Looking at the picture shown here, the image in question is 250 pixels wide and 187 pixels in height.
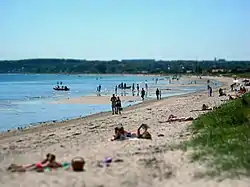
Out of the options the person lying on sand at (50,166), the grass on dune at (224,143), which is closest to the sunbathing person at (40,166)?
the person lying on sand at (50,166)

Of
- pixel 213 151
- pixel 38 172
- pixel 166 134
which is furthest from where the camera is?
pixel 166 134

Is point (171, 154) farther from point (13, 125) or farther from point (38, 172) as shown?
point (13, 125)

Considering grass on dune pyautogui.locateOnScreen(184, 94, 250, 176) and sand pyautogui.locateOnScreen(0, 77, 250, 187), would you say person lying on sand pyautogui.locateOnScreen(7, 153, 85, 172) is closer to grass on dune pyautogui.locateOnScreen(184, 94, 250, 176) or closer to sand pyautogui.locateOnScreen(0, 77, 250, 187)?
sand pyautogui.locateOnScreen(0, 77, 250, 187)

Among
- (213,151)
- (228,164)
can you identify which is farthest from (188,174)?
(213,151)

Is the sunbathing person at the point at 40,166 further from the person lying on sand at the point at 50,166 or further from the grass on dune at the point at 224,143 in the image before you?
the grass on dune at the point at 224,143

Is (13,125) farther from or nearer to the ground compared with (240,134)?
nearer to the ground

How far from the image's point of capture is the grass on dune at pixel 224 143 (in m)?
11.2

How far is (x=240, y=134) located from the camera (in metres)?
15.0

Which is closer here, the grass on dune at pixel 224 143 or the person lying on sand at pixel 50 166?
the grass on dune at pixel 224 143

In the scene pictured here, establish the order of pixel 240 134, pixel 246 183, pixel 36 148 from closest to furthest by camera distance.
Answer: pixel 246 183
pixel 240 134
pixel 36 148

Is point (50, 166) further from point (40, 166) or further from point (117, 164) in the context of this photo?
point (117, 164)

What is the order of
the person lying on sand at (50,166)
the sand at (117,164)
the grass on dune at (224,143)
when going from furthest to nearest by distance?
the person lying on sand at (50,166) → the grass on dune at (224,143) → the sand at (117,164)

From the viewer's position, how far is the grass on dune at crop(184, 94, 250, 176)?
11.2 metres

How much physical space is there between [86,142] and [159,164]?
593 cm
